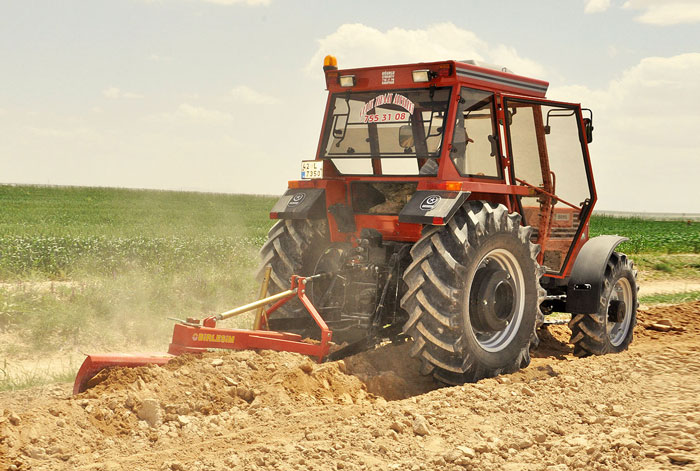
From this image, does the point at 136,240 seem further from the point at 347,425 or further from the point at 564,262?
the point at 347,425

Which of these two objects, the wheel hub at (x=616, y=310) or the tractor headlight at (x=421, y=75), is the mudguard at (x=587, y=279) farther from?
the tractor headlight at (x=421, y=75)

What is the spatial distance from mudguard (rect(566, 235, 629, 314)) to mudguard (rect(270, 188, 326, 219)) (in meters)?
2.84

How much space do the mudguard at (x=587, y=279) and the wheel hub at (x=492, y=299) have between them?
149 cm

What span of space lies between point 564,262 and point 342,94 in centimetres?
302

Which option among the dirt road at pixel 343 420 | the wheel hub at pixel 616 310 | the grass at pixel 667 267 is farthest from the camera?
the grass at pixel 667 267

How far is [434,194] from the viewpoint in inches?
223

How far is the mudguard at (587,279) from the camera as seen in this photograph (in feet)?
24.0

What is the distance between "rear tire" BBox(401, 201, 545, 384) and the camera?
5.44 m

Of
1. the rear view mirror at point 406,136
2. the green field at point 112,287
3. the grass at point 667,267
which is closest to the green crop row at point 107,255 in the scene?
the green field at point 112,287

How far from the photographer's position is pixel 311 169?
638 cm

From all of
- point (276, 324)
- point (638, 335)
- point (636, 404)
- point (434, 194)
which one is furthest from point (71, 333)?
point (638, 335)

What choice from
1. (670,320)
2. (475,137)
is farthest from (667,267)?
(475,137)

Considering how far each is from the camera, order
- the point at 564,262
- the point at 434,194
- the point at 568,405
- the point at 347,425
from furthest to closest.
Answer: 1. the point at 564,262
2. the point at 434,194
3. the point at 568,405
4. the point at 347,425

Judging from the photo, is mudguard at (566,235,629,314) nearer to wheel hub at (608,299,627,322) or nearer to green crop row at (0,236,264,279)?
wheel hub at (608,299,627,322)
